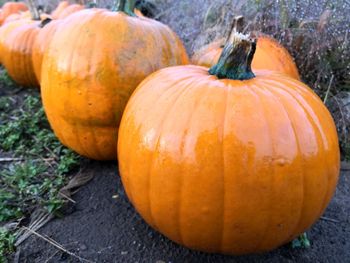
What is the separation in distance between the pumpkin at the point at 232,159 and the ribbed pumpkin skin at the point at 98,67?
0.41 m

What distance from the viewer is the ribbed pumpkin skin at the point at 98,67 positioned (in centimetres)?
176

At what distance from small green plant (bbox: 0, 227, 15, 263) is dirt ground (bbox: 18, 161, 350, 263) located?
0.14ft

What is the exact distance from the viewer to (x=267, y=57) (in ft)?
7.14

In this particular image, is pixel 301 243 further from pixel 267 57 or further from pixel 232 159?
pixel 267 57

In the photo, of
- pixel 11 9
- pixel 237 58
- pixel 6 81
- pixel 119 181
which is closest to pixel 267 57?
pixel 237 58

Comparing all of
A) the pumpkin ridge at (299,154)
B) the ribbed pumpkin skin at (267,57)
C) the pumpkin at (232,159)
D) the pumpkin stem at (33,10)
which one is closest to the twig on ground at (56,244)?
the pumpkin at (232,159)

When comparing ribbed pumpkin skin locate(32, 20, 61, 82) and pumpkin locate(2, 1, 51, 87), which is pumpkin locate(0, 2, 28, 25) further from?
ribbed pumpkin skin locate(32, 20, 61, 82)

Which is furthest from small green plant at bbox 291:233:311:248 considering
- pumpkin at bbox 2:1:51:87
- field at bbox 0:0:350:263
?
pumpkin at bbox 2:1:51:87

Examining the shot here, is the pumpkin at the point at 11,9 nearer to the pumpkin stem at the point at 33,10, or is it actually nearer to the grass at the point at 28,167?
the pumpkin stem at the point at 33,10

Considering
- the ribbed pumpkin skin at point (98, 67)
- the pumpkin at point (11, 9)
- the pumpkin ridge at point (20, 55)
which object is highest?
the ribbed pumpkin skin at point (98, 67)

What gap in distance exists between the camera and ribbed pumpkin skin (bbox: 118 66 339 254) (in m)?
1.21

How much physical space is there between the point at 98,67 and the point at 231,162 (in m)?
0.88

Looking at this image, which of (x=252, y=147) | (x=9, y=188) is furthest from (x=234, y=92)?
(x=9, y=188)

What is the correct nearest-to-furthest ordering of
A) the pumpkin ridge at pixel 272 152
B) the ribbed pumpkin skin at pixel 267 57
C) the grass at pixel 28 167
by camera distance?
the pumpkin ridge at pixel 272 152 → the grass at pixel 28 167 → the ribbed pumpkin skin at pixel 267 57
